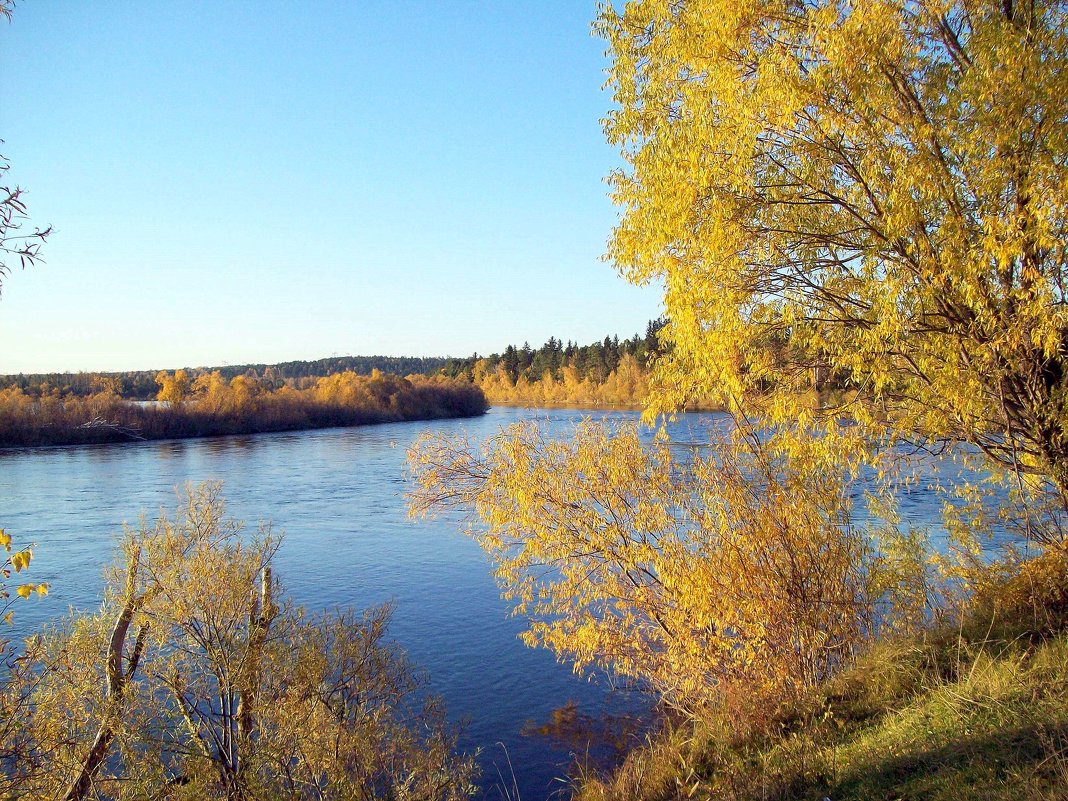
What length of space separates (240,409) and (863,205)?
2234 inches

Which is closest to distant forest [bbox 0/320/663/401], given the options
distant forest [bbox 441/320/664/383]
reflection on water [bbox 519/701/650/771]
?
distant forest [bbox 441/320/664/383]

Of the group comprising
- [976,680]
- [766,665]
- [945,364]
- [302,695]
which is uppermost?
[945,364]

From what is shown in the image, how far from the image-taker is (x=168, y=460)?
38.2 m

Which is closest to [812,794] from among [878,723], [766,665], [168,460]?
[878,723]

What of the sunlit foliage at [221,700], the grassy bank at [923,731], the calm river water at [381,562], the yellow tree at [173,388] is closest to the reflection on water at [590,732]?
the calm river water at [381,562]

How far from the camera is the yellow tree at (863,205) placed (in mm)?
6352

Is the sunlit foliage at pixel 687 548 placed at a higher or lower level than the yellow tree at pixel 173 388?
lower

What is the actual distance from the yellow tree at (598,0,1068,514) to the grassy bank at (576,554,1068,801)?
69.6 inches

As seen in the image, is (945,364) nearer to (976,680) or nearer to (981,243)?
(981,243)

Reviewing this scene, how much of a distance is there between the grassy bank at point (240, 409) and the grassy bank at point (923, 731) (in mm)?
28700

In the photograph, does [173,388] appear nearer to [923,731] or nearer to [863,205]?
[863,205]

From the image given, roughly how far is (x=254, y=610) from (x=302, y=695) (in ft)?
4.68

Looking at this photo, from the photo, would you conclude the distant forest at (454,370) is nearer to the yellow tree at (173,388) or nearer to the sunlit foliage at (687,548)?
the yellow tree at (173,388)

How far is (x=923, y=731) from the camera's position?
571cm
